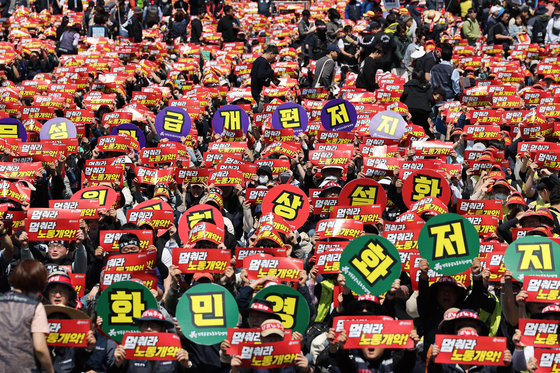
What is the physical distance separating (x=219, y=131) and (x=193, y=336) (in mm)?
6967

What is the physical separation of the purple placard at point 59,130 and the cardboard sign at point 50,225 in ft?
12.2

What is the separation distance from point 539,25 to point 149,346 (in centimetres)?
1974

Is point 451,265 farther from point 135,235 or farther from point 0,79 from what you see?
point 0,79

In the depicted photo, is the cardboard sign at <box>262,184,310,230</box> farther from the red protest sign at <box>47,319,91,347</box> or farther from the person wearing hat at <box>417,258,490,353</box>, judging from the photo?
the red protest sign at <box>47,319,91,347</box>

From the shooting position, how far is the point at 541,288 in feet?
23.7

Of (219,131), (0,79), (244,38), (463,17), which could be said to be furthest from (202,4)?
(219,131)

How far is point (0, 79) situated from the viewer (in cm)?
1905

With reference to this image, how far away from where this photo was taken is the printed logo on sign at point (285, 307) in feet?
23.6

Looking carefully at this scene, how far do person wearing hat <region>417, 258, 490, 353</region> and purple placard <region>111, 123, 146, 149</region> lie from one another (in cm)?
665

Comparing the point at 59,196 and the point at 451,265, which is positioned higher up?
the point at 451,265

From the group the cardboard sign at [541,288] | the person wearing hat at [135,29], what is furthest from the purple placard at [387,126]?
the person wearing hat at [135,29]

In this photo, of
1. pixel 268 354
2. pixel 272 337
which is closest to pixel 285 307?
pixel 272 337

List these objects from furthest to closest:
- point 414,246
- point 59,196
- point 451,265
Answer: point 59,196, point 414,246, point 451,265

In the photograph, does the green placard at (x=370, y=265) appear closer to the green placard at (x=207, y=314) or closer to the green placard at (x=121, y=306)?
the green placard at (x=207, y=314)
